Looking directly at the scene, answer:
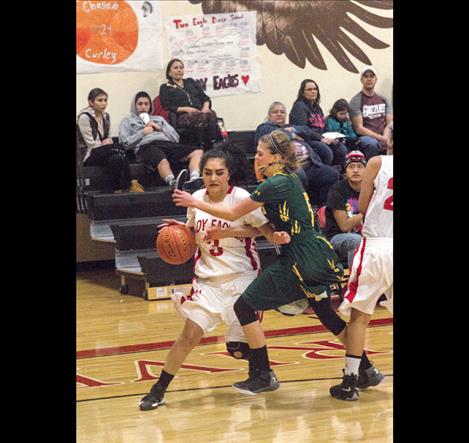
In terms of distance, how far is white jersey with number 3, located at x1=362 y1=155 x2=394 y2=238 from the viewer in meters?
4.62

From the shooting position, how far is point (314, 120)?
976 centimetres

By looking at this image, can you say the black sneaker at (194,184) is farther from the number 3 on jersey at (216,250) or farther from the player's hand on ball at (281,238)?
the player's hand on ball at (281,238)

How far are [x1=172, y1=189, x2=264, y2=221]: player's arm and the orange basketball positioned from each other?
28 cm

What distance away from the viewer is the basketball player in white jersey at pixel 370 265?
4.63m

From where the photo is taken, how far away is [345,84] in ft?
36.3

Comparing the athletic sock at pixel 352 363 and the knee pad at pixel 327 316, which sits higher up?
the knee pad at pixel 327 316

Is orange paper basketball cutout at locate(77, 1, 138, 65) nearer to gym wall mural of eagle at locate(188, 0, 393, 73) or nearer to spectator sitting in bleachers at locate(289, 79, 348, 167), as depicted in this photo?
gym wall mural of eagle at locate(188, 0, 393, 73)

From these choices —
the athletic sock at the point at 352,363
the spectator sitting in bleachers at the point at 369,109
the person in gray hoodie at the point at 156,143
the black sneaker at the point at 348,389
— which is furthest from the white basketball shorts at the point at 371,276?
the spectator sitting in bleachers at the point at 369,109

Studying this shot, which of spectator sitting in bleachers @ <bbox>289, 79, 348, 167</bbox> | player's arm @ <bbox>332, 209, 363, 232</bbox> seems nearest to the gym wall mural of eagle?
spectator sitting in bleachers @ <bbox>289, 79, 348, 167</bbox>

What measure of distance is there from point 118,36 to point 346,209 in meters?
4.13

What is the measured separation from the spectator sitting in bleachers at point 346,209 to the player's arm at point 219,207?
234 centimetres

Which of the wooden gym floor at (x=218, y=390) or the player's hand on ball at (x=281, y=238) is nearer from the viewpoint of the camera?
Answer: the wooden gym floor at (x=218, y=390)
